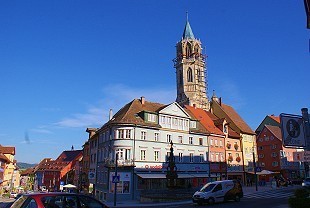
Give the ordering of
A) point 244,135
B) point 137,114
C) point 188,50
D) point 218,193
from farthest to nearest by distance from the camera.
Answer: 1. point 188,50
2. point 244,135
3. point 137,114
4. point 218,193

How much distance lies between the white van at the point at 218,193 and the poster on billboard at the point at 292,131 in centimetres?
1916

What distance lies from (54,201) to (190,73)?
284 ft

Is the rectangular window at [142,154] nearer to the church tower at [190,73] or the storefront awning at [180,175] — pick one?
the storefront awning at [180,175]

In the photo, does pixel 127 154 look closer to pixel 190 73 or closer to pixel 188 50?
pixel 190 73

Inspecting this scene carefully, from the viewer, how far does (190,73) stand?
9369 cm

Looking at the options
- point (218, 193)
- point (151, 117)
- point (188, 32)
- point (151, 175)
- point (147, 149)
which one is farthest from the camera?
point (188, 32)

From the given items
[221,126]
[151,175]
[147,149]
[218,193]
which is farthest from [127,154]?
[221,126]

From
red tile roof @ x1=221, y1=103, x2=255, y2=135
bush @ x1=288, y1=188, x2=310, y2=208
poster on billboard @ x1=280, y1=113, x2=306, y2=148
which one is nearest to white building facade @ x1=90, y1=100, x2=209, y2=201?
red tile roof @ x1=221, y1=103, x2=255, y2=135

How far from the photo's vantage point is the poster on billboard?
740cm

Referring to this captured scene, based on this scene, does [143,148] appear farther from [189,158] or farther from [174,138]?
[189,158]

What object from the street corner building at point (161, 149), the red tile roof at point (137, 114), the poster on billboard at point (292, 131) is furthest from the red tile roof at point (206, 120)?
the poster on billboard at point (292, 131)

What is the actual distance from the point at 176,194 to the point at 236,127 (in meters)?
31.1

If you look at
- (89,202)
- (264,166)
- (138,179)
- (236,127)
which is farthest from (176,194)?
(264,166)

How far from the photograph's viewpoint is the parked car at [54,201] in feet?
30.0
